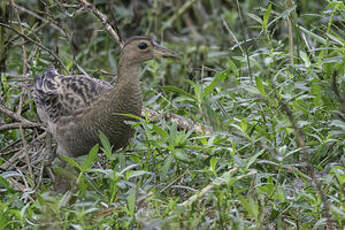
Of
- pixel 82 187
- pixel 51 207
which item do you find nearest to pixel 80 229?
pixel 51 207

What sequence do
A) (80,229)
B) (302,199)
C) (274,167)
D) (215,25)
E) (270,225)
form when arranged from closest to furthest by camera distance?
(80,229) → (302,199) → (270,225) → (274,167) → (215,25)

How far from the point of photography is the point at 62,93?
5004 mm

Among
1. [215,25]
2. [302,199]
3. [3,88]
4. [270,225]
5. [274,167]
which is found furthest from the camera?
[215,25]

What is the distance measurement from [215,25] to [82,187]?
522 cm

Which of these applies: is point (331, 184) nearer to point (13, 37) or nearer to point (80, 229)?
point (80, 229)

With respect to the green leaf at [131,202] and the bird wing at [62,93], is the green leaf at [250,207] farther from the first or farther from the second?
the bird wing at [62,93]

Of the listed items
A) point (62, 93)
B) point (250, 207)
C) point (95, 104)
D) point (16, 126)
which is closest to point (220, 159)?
point (250, 207)

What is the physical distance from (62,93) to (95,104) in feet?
1.43

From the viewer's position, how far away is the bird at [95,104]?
4.55 metres

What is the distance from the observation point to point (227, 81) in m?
5.79

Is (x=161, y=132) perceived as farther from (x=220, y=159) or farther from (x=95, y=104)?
(x=95, y=104)

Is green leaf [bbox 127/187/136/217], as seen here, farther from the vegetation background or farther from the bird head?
the bird head

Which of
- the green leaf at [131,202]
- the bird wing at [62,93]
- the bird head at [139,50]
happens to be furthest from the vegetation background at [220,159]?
the bird head at [139,50]

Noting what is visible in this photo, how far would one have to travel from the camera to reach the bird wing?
15.9 feet
